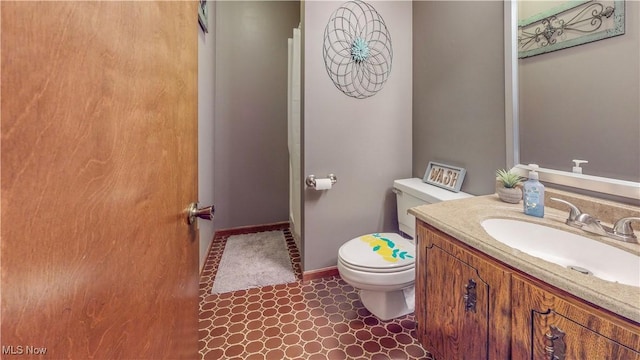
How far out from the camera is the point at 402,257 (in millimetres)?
1510

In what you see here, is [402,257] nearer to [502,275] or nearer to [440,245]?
[440,245]

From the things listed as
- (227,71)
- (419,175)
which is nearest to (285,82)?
(227,71)

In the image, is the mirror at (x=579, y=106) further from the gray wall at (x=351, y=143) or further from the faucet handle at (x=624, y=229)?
the gray wall at (x=351, y=143)

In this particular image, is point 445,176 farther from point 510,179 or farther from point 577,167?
point 577,167

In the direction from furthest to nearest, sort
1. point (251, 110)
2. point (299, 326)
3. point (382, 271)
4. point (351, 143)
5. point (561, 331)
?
1. point (251, 110)
2. point (351, 143)
3. point (299, 326)
4. point (382, 271)
5. point (561, 331)

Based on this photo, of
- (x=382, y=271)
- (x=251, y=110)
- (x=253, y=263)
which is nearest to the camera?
(x=382, y=271)

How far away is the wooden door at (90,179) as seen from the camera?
31 cm

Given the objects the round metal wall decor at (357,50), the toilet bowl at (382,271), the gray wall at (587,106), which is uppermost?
the round metal wall decor at (357,50)

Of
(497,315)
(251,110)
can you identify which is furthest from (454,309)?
(251,110)

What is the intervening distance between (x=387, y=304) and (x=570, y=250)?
36.3 inches

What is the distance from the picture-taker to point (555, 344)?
0.67m

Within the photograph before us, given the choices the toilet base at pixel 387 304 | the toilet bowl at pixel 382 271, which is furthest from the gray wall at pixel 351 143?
the toilet base at pixel 387 304

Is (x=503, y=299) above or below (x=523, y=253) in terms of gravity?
below

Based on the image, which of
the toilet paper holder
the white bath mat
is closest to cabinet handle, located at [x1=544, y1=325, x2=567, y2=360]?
the toilet paper holder
